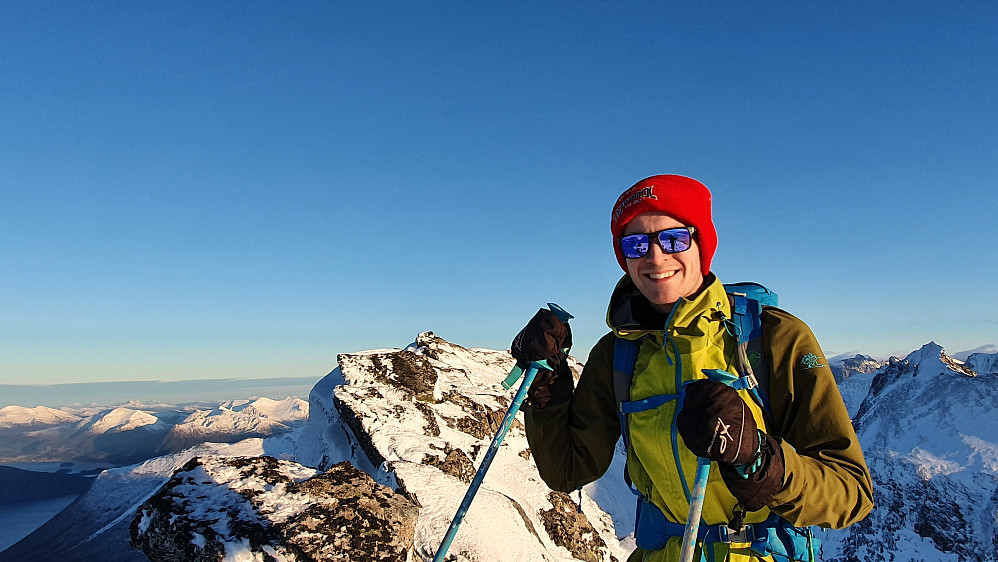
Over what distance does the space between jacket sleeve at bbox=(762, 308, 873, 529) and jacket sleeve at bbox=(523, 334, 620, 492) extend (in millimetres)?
1054

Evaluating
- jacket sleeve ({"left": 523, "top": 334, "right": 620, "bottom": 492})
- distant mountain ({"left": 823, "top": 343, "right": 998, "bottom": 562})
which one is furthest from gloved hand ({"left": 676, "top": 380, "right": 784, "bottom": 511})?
distant mountain ({"left": 823, "top": 343, "right": 998, "bottom": 562})

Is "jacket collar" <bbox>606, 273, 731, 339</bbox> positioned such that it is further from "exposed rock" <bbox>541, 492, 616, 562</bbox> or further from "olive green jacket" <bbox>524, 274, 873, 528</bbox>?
"exposed rock" <bbox>541, 492, 616, 562</bbox>

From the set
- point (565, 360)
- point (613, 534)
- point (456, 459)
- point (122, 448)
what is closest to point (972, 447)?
point (613, 534)

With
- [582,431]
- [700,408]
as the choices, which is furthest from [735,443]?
[582,431]

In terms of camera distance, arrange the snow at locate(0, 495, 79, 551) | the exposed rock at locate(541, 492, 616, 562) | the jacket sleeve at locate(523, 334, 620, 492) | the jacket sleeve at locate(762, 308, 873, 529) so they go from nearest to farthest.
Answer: the jacket sleeve at locate(762, 308, 873, 529) < the jacket sleeve at locate(523, 334, 620, 492) < the exposed rock at locate(541, 492, 616, 562) < the snow at locate(0, 495, 79, 551)

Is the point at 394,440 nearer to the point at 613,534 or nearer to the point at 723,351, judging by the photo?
the point at 613,534

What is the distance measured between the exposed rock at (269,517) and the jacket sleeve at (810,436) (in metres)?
5.97

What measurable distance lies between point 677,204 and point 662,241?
230 millimetres

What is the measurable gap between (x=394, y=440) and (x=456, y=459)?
2240mm

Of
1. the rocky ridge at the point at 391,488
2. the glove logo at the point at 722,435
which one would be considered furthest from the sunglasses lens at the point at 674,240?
the rocky ridge at the point at 391,488

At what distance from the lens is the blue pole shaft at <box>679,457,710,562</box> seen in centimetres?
255

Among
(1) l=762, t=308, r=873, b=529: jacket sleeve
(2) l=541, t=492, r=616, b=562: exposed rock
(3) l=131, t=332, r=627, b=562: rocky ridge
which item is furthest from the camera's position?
(2) l=541, t=492, r=616, b=562: exposed rock

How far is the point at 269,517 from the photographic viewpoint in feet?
23.7

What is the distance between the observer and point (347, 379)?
22.1 m
